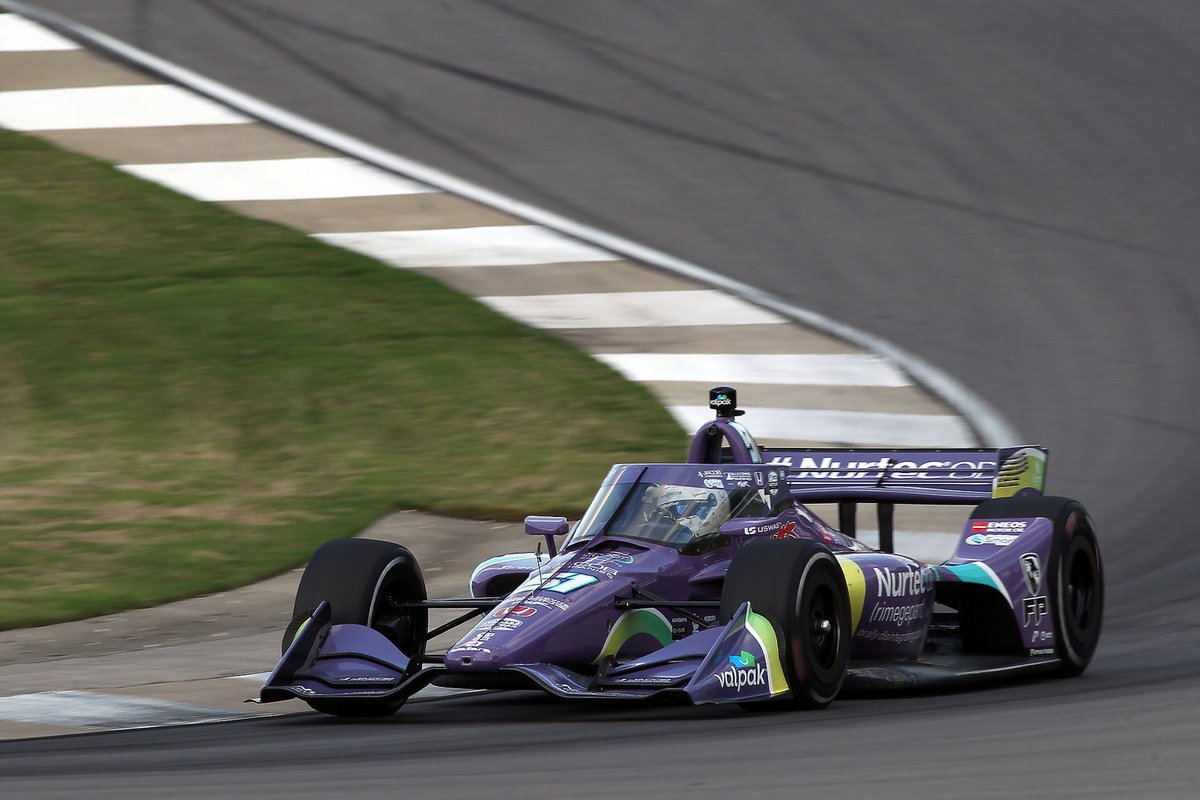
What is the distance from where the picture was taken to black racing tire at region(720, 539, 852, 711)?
7.42 metres

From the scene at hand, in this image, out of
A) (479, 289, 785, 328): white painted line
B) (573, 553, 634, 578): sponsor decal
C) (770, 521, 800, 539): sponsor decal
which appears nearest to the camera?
(573, 553, 634, 578): sponsor decal

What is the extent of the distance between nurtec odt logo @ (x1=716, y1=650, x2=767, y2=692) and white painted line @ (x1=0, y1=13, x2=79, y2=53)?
1769 cm

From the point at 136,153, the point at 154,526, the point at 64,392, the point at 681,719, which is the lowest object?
the point at 681,719

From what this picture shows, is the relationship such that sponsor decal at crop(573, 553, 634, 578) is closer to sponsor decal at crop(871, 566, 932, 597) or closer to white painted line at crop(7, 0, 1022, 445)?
sponsor decal at crop(871, 566, 932, 597)

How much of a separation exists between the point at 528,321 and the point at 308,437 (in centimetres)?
327

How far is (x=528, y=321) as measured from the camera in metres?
17.9

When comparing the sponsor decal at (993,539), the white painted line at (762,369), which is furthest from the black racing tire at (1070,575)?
the white painted line at (762,369)

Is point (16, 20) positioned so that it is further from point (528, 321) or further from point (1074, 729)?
point (1074, 729)

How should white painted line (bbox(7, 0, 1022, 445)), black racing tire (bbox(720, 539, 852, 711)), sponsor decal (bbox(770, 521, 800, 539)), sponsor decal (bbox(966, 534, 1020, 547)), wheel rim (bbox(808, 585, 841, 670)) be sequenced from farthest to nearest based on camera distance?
white painted line (bbox(7, 0, 1022, 445)) → sponsor decal (bbox(966, 534, 1020, 547)) → sponsor decal (bbox(770, 521, 800, 539)) → wheel rim (bbox(808, 585, 841, 670)) → black racing tire (bbox(720, 539, 852, 711))

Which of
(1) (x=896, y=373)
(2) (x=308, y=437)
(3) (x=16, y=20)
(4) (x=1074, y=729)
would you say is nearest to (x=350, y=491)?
(2) (x=308, y=437)

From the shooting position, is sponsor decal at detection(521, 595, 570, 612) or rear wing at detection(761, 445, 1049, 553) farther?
rear wing at detection(761, 445, 1049, 553)

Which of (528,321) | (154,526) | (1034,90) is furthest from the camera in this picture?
(1034,90)

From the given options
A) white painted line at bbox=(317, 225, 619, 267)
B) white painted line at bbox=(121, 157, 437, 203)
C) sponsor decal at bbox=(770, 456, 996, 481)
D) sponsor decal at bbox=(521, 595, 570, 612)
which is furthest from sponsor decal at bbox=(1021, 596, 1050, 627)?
white painted line at bbox=(121, 157, 437, 203)

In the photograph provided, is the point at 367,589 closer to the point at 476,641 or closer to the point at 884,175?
the point at 476,641
